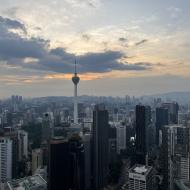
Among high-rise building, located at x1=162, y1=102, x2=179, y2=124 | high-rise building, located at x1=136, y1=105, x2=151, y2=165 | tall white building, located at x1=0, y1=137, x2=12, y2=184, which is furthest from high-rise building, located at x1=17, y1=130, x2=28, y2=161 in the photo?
high-rise building, located at x1=162, y1=102, x2=179, y2=124

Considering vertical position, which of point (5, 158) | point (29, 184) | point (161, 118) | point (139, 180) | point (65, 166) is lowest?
point (29, 184)

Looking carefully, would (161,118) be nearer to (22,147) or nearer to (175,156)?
(22,147)

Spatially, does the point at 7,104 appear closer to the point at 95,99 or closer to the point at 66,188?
the point at 95,99

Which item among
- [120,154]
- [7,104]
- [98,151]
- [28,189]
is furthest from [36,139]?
[7,104]

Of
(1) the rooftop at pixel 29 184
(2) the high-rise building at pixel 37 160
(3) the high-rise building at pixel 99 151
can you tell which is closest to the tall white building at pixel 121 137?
(3) the high-rise building at pixel 99 151

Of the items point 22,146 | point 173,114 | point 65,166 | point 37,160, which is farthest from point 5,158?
point 173,114
